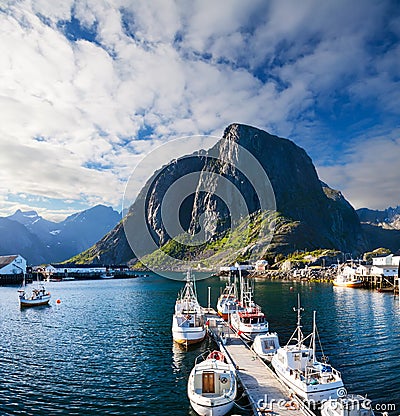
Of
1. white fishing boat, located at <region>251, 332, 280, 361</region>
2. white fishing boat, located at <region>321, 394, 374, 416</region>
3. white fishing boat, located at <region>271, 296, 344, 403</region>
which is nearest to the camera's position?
white fishing boat, located at <region>321, 394, 374, 416</region>

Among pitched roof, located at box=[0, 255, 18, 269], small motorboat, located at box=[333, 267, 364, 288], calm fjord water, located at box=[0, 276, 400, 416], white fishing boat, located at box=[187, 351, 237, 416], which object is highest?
pitched roof, located at box=[0, 255, 18, 269]

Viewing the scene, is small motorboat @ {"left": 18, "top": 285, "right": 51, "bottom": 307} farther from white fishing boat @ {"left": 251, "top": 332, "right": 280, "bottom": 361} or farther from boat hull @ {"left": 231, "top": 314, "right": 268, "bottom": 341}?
white fishing boat @ {"left": 251, "top": 332, "right": 280, "bottom": 361}

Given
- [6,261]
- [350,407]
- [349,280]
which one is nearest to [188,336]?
[350,407]

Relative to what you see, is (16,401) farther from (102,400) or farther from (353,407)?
(353,407)

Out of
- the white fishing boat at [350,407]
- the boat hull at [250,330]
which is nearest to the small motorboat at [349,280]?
the boat hull at [250,330]

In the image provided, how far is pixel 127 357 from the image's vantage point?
144 ft

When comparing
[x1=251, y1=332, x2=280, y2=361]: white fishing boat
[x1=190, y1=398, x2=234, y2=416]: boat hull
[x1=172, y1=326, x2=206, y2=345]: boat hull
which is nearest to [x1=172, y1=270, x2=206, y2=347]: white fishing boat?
[x1=172, y1=326, x2=206, y2=345]: boat hull

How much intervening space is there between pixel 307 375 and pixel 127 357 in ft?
75.7

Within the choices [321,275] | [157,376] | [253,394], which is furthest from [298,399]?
[321,275]

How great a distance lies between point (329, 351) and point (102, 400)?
2808cm

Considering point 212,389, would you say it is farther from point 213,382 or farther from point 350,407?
point 350,407

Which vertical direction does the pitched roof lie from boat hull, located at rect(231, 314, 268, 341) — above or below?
above

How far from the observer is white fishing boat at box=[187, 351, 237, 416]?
26.8 meters

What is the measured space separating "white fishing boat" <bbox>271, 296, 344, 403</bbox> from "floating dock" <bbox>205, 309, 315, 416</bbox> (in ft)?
3.01
